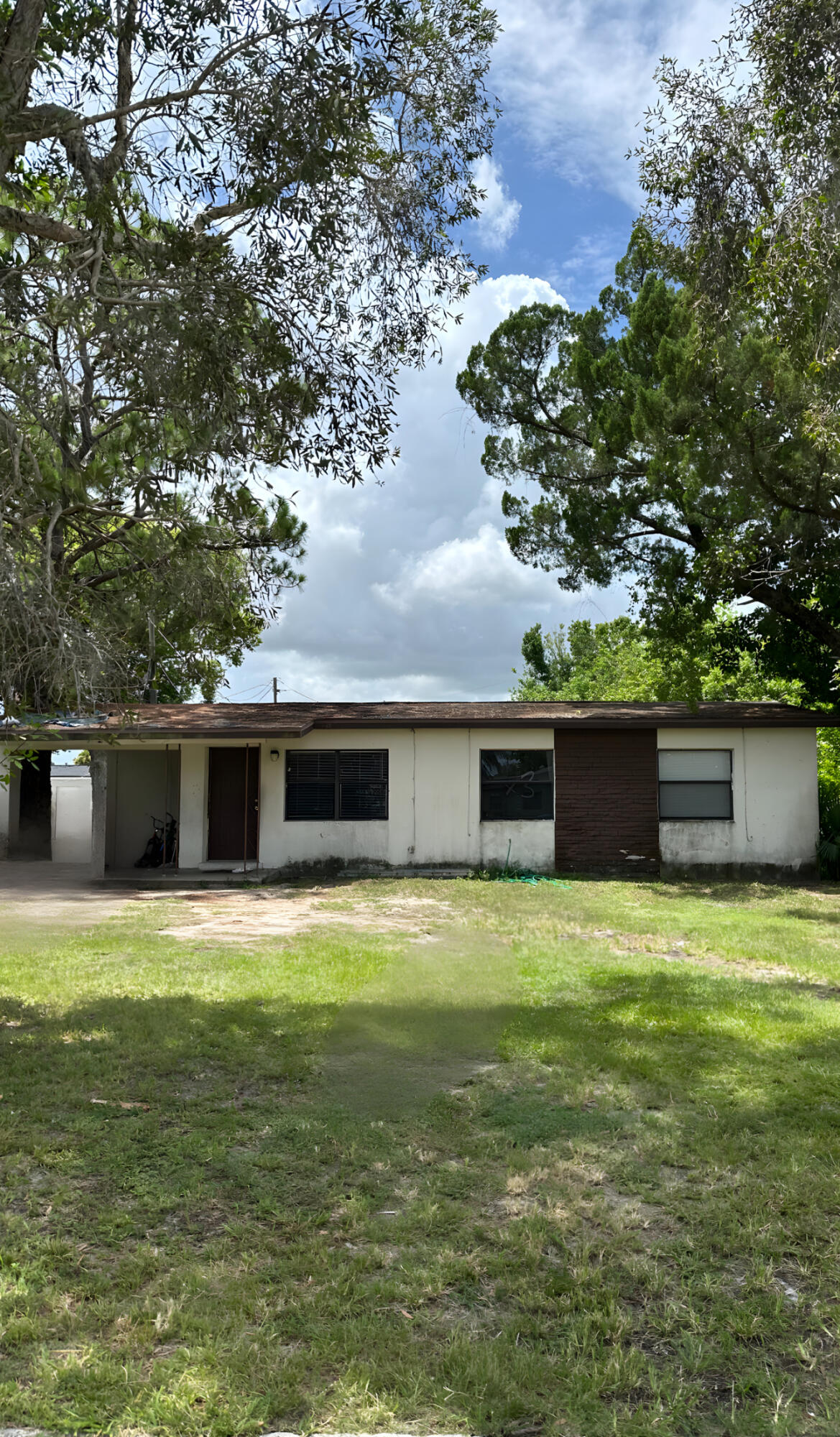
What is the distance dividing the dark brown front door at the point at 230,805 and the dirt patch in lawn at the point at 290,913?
112 inches

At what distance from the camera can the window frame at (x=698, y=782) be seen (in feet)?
56.7

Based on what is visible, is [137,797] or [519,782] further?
[137,797]

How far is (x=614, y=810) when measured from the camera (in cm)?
1738

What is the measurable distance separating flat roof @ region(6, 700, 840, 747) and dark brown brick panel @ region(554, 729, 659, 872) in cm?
46

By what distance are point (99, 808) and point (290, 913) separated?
5.57 metres

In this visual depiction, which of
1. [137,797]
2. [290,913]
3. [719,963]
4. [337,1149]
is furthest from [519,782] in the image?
[337,1149]

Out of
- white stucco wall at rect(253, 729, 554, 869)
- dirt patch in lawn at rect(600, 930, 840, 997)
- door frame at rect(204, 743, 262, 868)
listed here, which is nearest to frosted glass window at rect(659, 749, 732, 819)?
white stucco wall at rect(253, 729, 554, 869)

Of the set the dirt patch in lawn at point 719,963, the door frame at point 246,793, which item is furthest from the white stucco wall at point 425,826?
the dirt patch in lawn at point 719,963

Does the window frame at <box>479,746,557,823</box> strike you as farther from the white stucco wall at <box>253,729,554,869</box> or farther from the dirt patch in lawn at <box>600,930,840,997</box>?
the dirt patch in lawn at <box>600,930,840,997</box>

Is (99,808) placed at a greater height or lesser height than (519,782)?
lesser

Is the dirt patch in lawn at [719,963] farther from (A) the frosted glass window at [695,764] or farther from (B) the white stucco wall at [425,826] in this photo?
(A) the frosted glass window at [695,764]

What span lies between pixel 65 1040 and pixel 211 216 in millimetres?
5865

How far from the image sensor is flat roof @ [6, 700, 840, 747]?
52.6 ft

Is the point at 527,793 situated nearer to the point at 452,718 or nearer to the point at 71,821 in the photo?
the point at 452,718
